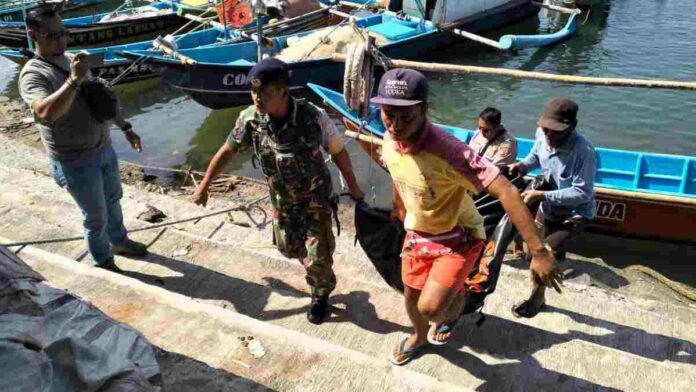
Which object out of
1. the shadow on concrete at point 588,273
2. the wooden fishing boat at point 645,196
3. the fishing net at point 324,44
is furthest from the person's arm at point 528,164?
the fishing net at point 324,44

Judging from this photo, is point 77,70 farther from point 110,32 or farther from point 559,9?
point 559,9

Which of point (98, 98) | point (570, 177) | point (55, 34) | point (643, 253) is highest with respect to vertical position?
point (55, 34)

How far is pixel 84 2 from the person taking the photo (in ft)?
81.7

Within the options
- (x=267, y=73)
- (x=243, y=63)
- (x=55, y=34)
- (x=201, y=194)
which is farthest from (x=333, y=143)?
(x=243, y=63)

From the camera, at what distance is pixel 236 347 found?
3.16 metres

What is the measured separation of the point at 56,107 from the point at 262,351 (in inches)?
84.1

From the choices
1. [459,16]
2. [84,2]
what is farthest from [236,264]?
[84,2]

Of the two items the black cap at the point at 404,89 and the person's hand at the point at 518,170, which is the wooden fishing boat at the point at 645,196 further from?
the black cap at the point at 404,89

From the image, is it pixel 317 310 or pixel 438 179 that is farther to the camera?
pixel 317 310

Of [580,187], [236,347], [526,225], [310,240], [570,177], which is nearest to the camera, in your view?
[526,225]

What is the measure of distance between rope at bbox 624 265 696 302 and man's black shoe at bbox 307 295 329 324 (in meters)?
4.60

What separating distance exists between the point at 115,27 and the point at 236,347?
55.3 ft

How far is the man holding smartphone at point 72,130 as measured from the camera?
3635 millimetres

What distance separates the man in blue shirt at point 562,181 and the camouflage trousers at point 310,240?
4.86 feet
